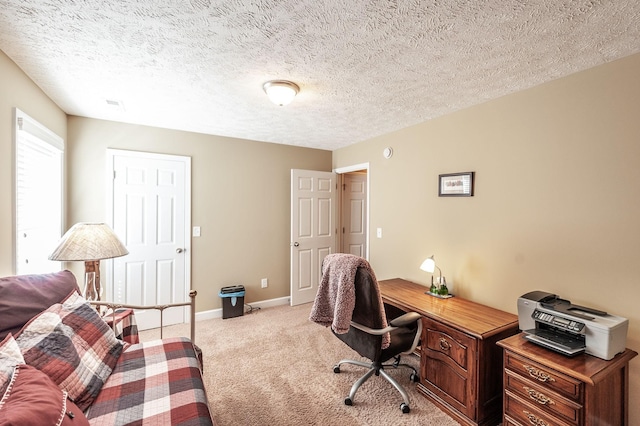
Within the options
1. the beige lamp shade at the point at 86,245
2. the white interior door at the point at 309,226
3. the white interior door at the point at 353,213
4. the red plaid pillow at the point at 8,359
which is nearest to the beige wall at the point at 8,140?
the beige lamp shade at the point at 86,245

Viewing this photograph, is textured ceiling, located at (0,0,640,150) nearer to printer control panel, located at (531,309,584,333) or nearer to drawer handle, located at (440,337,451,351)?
printer control panel, located at (531,309,584,333)

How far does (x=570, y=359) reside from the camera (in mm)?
1593

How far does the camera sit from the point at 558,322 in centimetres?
172

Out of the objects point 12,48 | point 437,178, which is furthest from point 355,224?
point 12,48

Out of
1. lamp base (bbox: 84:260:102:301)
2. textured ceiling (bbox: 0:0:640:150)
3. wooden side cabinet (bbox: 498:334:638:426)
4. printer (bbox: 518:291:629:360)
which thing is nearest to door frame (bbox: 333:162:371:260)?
textured ceiling (bbox: 0:0:640:150)

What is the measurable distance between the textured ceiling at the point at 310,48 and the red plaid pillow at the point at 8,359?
1521 millimetres

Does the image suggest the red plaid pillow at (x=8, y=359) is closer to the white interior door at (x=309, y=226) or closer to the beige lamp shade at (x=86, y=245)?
the beige lamp shade at (x=86, y=245)

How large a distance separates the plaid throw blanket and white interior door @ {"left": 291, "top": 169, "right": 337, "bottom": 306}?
8.26 ft

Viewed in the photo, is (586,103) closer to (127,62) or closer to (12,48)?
(127,62)

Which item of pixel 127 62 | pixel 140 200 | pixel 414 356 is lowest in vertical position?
pixel 414 356

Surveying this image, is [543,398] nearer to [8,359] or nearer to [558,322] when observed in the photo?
[558,322]

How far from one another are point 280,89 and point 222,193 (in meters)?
2.03

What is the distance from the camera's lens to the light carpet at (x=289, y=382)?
1997 millimetres

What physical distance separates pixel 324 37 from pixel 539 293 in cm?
219
